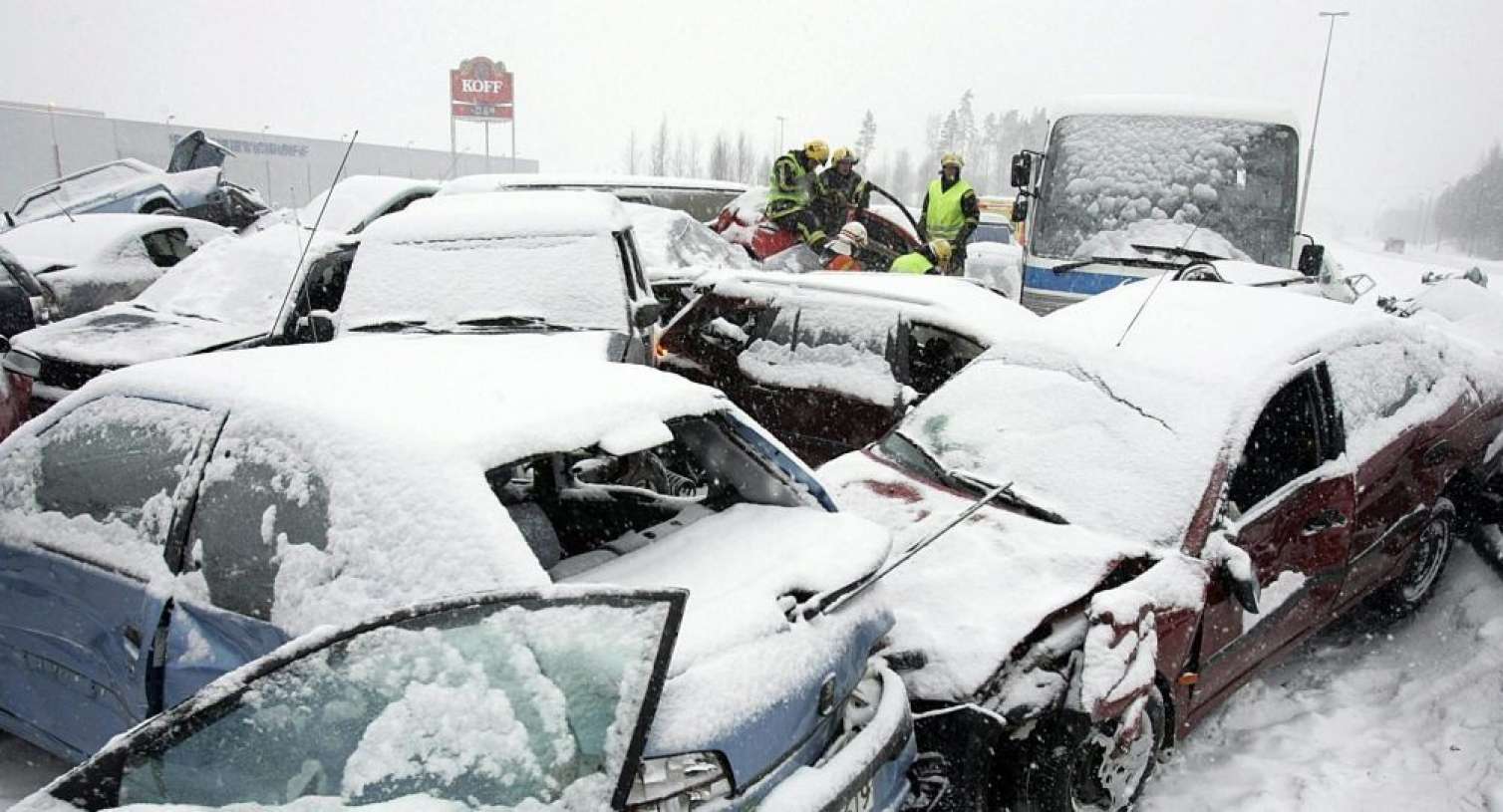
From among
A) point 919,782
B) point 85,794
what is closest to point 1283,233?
point 919,782

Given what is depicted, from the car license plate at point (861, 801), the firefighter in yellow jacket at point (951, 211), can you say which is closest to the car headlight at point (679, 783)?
the car license plate at point (861, 801)

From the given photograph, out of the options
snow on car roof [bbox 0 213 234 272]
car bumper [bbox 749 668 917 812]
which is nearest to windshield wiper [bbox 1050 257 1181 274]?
car bumper [bbox 749 668 917 812]

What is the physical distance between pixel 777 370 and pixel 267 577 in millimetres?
3480

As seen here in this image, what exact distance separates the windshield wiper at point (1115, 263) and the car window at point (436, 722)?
668cm

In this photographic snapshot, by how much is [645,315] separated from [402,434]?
359cm

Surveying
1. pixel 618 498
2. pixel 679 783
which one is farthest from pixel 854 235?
pixel 679 783

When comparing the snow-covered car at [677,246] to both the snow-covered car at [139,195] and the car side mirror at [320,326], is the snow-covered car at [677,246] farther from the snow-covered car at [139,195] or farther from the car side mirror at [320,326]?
the snow-covered car at [139,195]

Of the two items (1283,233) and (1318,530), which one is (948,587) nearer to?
(1318,530)

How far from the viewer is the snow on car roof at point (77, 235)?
30.5 feet

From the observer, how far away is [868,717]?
103 inches

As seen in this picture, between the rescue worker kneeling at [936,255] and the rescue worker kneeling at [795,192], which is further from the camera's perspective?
the rescue worker kneeling at [795,192]

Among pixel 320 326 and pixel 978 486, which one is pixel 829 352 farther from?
pixel 320 326

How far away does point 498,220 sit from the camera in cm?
626

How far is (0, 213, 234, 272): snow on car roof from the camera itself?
930 cm
